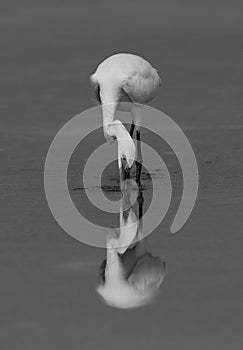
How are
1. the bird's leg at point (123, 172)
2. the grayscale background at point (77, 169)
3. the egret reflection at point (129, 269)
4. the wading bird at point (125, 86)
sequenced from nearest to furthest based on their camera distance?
1. the grayscale background at point (77, 169)
2. the egret reflection at point (129, 269)
3. the bird's leg at point (123, 172)
4. the wading bird at point (125, 86)

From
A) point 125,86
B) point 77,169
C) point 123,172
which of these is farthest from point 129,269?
point 125,86

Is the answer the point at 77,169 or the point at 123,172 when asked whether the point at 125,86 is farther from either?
the point at 123,172

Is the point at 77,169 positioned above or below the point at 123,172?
below

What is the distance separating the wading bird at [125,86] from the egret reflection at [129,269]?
6.54 ft

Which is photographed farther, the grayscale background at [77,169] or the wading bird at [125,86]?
the wading bird at [125,86]

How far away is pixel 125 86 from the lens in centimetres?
1255

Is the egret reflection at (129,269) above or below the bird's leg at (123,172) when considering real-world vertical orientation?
above

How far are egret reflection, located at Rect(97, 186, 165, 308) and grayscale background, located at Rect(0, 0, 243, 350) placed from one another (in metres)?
0.09

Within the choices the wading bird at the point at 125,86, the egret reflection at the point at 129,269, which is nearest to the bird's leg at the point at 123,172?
the wading bird at the point at 125,86

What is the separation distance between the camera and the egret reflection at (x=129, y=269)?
8508mm

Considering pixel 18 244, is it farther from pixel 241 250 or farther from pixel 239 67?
pixel 239 67

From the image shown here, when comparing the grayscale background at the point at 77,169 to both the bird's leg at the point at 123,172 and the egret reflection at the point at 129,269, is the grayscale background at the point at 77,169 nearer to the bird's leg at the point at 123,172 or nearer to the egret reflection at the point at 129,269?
the egret reflection at the point at 129,269

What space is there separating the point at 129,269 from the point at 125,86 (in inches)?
149

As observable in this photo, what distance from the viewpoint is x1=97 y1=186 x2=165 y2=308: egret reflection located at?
8.51 m
